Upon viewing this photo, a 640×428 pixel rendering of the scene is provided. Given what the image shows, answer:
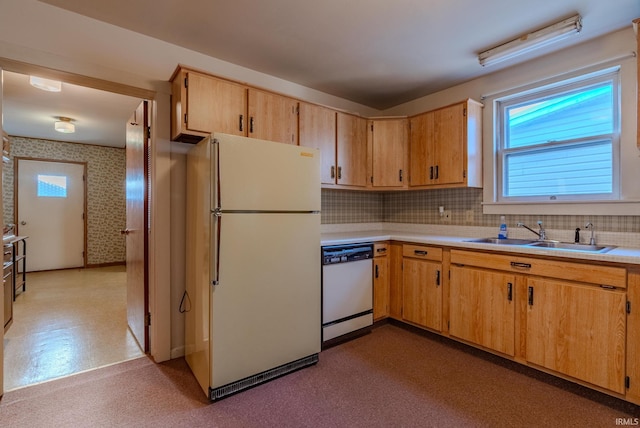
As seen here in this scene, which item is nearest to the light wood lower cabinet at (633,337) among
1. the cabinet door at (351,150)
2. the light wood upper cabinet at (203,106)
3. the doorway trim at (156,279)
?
the cabinet door at (351,150)

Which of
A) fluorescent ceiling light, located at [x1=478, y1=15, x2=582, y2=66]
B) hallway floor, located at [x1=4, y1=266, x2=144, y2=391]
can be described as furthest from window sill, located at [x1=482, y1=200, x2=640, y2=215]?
hallway floor, located at [x1=4, y1=266, x2=144, y2=391]

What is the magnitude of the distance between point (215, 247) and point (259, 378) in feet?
3.22

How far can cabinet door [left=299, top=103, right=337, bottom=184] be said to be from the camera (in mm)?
2914

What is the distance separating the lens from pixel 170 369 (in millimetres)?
2346

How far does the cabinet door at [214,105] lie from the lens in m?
2.25

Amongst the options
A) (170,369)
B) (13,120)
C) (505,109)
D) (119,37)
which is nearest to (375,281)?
(170,369)

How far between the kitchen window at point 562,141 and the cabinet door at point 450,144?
43cm

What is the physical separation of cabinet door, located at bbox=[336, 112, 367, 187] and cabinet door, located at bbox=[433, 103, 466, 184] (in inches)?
29.6

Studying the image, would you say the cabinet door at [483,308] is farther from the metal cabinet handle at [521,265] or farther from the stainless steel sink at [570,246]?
the stainless steel sink at [570,246]

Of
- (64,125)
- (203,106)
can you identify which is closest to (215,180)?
(203,106)

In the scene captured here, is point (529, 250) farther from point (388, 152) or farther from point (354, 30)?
point (354, 30)

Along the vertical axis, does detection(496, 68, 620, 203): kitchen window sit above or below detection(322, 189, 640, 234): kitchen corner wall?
above

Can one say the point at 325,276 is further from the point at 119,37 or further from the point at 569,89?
the point at 569,89

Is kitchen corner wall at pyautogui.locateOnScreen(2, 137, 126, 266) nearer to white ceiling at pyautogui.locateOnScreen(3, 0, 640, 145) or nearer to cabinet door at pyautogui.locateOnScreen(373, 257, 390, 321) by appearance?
white ceiling at pyautogui.locateOnScreen(3, 0, 640, 145)
